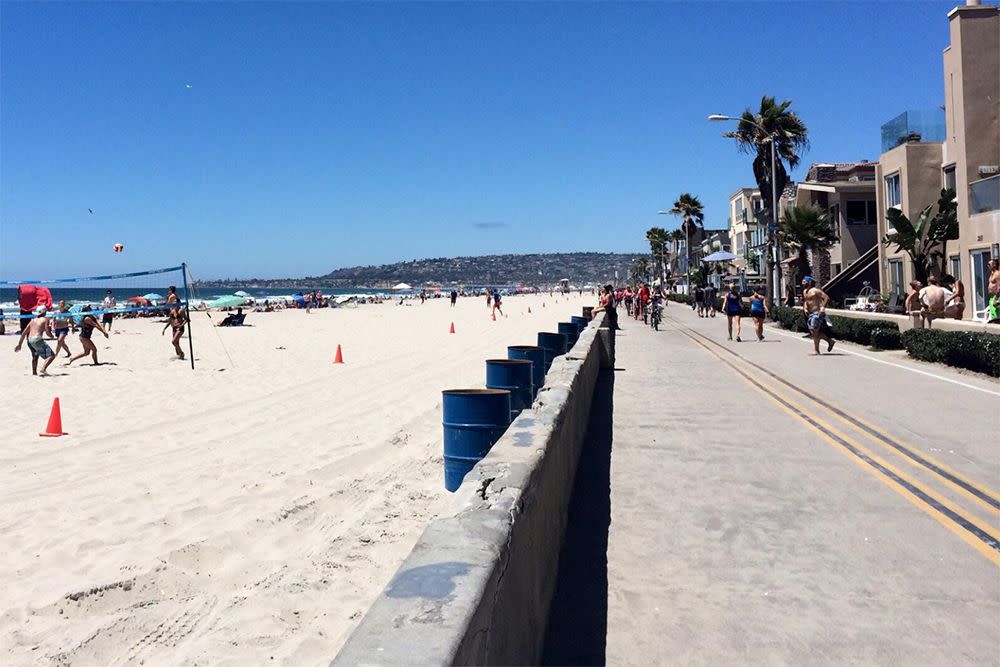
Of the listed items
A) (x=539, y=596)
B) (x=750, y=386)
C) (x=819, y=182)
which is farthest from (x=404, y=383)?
(x=819, y=182)

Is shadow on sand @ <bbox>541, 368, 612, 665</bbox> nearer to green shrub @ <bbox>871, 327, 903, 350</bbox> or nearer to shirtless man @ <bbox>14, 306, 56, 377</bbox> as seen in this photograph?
shirtless man @ <bbox>14, 306, 56, 377</bbox>

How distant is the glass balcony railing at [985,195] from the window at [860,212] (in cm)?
1744

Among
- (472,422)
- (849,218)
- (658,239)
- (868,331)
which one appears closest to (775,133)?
(849,218)

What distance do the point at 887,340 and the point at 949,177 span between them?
42.7 feet

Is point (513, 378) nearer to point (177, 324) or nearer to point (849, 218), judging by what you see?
point (177, 324)

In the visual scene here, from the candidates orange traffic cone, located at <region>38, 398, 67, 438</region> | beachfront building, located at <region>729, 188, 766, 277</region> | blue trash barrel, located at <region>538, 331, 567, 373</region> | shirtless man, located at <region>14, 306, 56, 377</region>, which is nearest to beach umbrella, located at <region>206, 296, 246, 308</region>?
beachfront building, located at <region>729, 188, 766, 277</region>

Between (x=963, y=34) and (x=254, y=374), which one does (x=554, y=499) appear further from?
(x=963, y=34)

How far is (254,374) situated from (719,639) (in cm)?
1542

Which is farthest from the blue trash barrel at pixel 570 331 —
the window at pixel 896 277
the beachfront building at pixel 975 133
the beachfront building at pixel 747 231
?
the beachfront building at pixel 747 231

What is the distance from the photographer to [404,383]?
53.3 feet

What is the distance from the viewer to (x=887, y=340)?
68.8ft

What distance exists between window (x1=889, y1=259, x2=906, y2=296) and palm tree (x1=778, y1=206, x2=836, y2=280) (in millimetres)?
3501

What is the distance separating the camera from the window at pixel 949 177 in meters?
30.3

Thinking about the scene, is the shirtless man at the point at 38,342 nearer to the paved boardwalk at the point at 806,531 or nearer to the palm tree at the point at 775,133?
the paved boardwalk at the point at 806,531
